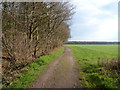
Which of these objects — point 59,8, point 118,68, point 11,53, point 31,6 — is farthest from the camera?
point 59,8

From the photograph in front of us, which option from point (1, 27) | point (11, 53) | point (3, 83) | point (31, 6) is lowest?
point (3, 83)

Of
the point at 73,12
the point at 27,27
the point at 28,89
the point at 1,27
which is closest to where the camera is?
the point at 28,89

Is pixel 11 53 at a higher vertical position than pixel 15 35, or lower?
lower

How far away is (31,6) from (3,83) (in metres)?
8.68

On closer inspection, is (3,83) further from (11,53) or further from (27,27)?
(27,27)

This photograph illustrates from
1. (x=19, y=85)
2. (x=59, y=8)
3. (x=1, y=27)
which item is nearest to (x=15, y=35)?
(x=1, y=27)

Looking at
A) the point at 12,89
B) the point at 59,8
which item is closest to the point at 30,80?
the point at 12,89

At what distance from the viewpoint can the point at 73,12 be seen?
20.4 metres

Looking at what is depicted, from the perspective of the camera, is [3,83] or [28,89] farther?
[3,83]

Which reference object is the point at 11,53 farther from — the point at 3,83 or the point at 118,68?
the point at 118,68

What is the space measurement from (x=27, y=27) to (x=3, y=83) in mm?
8366

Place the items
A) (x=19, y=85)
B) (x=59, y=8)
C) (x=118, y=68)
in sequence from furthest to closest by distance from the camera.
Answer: (x=59, y=8) → (x=118, y=68) → (x=19, y=85)

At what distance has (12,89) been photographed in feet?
20.7

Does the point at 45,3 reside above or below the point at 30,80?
above
